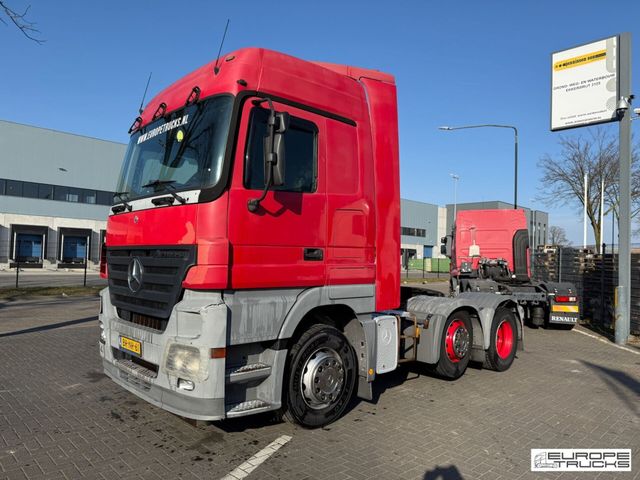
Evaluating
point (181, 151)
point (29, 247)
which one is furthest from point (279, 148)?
point (29, 247)

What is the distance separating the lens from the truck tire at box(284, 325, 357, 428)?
4.32 meters

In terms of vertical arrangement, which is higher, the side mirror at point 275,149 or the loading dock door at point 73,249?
the side mirror at point 275,149

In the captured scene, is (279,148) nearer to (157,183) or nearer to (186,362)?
(157,183)

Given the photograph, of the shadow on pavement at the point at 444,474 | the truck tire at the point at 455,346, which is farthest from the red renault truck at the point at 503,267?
the shadow on pavement at the point at 444,474

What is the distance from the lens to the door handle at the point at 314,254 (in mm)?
4433

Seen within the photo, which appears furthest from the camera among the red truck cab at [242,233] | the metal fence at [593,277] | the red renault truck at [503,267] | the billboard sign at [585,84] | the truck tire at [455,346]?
the metal fence at [593,277]

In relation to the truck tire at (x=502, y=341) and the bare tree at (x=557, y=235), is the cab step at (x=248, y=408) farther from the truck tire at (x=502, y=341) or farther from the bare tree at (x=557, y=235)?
the bare tree at (x=557, y=235)

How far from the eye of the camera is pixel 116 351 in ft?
15.6

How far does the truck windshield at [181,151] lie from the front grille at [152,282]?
0.57 metres

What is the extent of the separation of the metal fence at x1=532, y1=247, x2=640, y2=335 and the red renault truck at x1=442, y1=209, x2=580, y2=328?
4.74 feet

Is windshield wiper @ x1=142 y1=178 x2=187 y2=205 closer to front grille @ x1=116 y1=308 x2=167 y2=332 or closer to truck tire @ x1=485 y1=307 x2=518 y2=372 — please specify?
front grille @ x1=116 y1=308 x2=167 y2=332

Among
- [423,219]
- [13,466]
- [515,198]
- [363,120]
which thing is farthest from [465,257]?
[423,219]

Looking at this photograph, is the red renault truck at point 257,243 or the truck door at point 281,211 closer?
the red renault truck at point 257,243

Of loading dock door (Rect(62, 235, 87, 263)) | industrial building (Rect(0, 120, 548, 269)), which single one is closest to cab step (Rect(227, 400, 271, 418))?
industrial building (Rect(0, 120, 548, 269))
